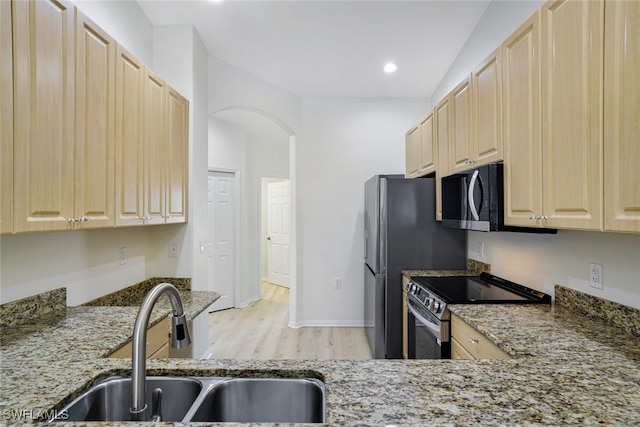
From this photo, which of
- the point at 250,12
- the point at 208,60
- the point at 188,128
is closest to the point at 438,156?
the point at 250,12

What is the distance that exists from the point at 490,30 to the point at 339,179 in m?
2.24

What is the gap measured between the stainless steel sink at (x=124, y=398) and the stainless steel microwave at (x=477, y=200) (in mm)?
1699

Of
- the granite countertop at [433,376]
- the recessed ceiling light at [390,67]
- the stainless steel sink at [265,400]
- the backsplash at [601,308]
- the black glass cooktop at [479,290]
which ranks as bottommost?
the stainless steel sink at [265,400]

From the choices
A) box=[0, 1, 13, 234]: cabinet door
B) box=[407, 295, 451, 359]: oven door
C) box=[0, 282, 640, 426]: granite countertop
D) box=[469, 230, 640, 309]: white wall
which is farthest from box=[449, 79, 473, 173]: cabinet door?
box=[0, 1, 13, 234]: cabinet door

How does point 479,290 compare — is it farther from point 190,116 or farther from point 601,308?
point 190,116

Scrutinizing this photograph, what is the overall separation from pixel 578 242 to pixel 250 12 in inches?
104

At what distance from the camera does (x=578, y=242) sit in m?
1.73

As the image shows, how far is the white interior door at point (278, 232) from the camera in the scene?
651 cm

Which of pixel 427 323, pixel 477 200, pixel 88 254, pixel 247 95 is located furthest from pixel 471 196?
pixel 247 95

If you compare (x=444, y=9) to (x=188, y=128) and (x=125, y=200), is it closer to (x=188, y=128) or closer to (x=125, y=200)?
(x=188, y=128)

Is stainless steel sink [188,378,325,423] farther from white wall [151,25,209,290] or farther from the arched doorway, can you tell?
the arched doorway

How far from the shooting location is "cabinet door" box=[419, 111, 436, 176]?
9.53ft

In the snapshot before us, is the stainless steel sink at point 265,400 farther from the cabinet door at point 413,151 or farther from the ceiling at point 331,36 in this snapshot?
the cabinet door at point 413,151

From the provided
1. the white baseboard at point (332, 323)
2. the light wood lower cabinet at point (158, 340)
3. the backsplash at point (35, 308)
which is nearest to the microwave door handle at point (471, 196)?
the light wood lower cabinet at point (158, 340)
